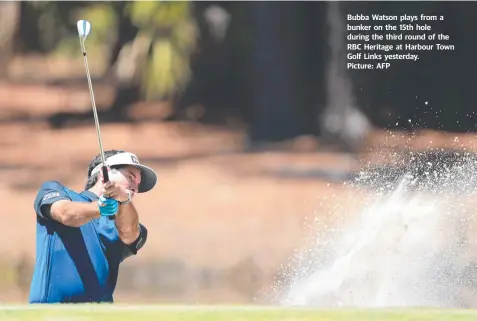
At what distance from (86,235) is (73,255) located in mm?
142

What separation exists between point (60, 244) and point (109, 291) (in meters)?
0.37

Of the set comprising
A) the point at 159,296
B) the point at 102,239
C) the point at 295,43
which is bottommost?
the point at 159,296

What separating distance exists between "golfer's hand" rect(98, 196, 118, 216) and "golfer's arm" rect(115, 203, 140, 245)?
29 centimetres


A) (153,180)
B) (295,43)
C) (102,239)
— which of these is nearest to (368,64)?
(295,43)

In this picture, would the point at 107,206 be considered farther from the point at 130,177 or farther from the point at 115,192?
the point at 130,177

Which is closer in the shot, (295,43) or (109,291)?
(109,291)

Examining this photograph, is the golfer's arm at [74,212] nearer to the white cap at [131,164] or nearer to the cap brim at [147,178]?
the white cap at [131,164]

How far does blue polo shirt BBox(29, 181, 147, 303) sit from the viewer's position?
523 centimetres

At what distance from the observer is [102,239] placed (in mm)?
5508

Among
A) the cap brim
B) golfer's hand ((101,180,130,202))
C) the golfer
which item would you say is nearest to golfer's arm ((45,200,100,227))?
the golfer

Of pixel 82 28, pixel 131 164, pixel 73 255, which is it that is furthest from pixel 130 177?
pixel 82 28

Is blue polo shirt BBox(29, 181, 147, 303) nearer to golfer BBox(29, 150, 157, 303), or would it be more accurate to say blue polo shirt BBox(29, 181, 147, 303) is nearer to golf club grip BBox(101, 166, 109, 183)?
golfer BBox(29, 150, 157, 303)

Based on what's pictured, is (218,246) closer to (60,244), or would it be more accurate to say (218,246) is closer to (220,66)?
(220,66)

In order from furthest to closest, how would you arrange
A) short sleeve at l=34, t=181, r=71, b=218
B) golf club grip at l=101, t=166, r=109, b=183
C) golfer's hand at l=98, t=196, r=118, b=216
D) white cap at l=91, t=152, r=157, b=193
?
white cap at l=91, t=152, r=157, b=193, short sleeve at l=34, t=181, r=71, b=218, golf club grip at l=101, t=166, r=109, b=183, golfer's hand at l=98, t=196, r=118, b=216
